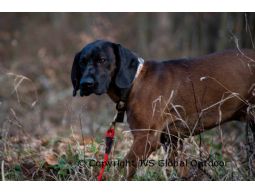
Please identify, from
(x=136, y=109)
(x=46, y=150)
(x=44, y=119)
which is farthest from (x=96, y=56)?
(x=44, y=119)

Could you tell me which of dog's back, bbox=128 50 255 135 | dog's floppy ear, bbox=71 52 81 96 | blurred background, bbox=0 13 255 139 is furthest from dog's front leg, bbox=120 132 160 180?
blurred background, bbox=0 13 255 139

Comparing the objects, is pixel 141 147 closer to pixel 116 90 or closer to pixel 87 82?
pixel 116 90

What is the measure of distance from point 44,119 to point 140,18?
22.2 ft

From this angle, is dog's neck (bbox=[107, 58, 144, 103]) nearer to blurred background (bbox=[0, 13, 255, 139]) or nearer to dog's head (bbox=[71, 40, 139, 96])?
dog's head (bbox=[71, 40, 139, 96])

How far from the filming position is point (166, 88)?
5.89 m

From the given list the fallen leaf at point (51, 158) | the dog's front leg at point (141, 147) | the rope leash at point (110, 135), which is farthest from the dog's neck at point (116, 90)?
the fallen leaf at point (51, 158)

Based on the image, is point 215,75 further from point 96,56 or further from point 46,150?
point 46,150

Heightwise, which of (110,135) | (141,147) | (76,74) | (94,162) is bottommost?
(94,162)

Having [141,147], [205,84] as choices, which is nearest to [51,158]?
[141,147]

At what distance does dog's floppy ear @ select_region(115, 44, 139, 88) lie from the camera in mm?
5684

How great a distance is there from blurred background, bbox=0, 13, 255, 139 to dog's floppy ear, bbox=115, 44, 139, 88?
15.7 ft

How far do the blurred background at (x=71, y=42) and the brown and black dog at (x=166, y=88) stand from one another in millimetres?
4654

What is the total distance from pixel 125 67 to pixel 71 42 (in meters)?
9.99

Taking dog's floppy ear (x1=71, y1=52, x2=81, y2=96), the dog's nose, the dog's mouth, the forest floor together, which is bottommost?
the forest floor
